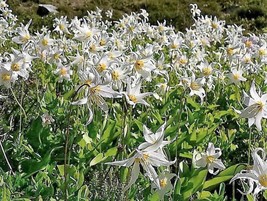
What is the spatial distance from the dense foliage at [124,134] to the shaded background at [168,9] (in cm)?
810

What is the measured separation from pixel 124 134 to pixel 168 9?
11.9 metres

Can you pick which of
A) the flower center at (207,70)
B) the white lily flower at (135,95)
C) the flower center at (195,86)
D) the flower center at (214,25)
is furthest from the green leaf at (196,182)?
the flower center at (214,25)

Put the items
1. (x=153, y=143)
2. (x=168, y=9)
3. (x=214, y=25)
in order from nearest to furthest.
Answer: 1. (x=153, y=143)
2. (x=214, y=25)
3. (x=168, y=9)

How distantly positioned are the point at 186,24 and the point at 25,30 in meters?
8.81

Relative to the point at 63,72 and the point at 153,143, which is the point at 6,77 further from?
the point at 153,143

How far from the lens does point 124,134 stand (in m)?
2.86

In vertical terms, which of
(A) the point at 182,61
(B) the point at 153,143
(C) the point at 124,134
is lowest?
(A) the point at 182,61

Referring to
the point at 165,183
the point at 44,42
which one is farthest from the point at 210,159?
the point at 44,42

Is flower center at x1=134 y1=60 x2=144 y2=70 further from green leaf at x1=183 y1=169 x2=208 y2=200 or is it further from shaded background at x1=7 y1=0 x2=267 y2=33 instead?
shaded background at x1=7 y1=0 x2=267 y2=33

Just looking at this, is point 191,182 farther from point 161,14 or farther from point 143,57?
point 161,14

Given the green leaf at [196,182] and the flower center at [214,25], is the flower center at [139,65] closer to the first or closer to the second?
the green leaf at [196,182]

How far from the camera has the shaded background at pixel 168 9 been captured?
42.7ft

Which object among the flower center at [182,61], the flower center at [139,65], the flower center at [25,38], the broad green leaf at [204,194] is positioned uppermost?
the flower center at [139,65]

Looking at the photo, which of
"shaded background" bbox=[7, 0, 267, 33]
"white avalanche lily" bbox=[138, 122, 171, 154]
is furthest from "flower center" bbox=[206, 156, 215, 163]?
"shaded background" bbox=[7, 0, 267, 33]
